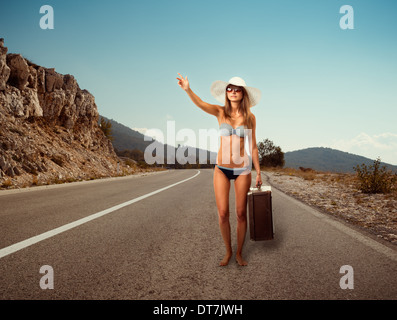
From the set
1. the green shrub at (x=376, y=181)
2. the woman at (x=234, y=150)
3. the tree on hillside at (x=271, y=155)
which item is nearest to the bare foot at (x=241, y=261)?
the woman at (x=234, y=150)

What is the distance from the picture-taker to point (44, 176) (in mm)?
16688

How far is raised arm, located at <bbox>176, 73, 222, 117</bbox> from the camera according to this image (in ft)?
11.5

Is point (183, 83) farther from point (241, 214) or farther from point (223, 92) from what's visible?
point (241, 214)

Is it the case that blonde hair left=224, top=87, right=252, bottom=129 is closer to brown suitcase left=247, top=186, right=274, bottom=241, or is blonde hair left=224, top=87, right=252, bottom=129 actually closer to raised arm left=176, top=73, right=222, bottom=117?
raised arm left=176, top=73, right=222, bottom=117

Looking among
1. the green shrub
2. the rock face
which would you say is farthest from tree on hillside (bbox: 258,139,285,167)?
the green shrub

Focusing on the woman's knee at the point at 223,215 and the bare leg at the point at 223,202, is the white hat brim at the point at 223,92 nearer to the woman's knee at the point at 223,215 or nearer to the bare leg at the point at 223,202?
the bare leg at the point at 223,202

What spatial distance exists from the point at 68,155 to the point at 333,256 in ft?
73.4

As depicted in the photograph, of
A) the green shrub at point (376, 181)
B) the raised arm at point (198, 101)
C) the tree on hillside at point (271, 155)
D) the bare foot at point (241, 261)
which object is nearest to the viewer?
the bare foot at point (241, 261)

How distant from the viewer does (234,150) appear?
3398 mm

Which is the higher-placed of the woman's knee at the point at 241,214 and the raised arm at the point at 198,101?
the raised arm at the point at 198,101

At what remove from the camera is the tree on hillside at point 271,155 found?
6397 cm

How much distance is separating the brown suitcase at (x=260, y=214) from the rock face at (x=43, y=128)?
1332 cm

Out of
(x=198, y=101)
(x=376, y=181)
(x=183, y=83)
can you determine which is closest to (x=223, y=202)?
(x=198, y=101)
